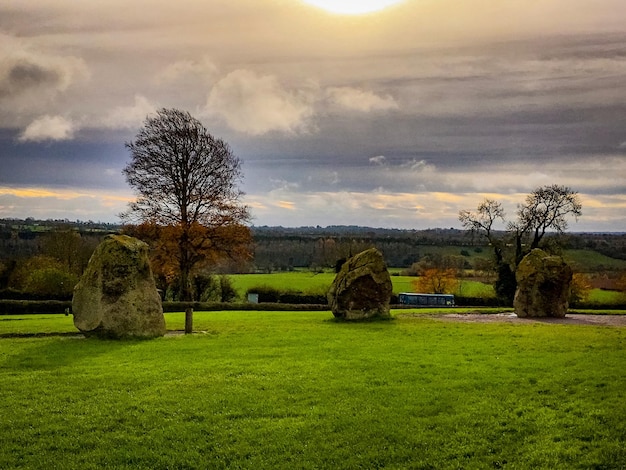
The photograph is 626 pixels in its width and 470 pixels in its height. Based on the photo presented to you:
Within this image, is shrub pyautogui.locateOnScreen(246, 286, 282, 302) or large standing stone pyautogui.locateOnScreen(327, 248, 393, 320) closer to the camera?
large standing stone pyautogui.locateOnScreen(327, 248, 393, 320)

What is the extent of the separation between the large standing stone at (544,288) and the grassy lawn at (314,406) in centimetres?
1510

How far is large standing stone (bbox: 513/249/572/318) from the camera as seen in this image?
3400 cm

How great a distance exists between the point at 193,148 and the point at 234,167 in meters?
3.66

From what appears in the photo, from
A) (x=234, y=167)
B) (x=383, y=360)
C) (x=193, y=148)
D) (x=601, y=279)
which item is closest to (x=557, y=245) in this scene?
(x=601, y=279)

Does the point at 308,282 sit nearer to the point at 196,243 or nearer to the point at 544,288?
the point at 196,243

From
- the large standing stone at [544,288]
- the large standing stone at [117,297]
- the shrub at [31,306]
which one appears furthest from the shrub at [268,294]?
the large standing stone at [117,297]

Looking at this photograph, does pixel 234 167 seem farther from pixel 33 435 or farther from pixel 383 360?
pixel 33 435

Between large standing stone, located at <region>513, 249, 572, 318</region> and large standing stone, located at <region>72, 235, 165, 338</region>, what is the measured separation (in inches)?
865

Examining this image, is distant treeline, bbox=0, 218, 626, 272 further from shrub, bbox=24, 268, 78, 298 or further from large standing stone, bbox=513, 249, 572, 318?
large standing stone, bbox=513, 249, 572, 318

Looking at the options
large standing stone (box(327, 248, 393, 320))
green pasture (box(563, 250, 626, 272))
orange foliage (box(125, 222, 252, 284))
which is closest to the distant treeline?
green pasture (box(563, 250, 626, 272))

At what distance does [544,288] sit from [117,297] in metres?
24.5

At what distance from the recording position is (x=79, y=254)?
5903 centimetres

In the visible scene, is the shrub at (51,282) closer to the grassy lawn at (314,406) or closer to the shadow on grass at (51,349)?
the shadow on grass at (51,349)

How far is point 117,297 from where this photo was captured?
22.4 meters
